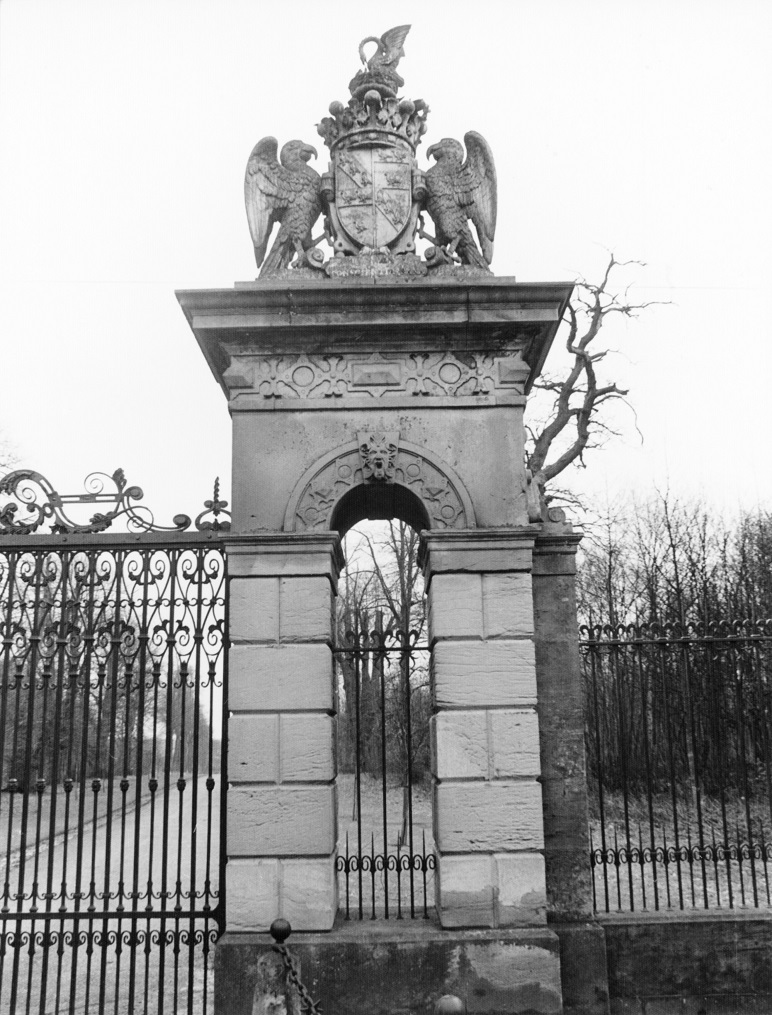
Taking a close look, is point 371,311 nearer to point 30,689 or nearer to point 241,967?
point 30,689

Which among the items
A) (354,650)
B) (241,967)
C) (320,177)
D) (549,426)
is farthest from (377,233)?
(549,426)

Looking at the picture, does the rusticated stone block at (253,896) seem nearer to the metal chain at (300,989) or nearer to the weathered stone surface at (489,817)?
the weathered stone surface at (489,817)

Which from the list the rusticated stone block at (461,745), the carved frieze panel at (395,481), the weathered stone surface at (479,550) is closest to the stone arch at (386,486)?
the carved frieze panel at (395,481)

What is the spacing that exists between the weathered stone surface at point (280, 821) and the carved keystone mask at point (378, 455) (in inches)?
88.8

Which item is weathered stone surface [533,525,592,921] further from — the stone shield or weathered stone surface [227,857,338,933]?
the stone shield

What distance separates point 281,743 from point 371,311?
3.22 metres

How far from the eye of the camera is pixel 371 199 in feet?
23.7

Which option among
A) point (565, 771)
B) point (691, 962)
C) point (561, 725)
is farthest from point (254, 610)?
point (691, 962)

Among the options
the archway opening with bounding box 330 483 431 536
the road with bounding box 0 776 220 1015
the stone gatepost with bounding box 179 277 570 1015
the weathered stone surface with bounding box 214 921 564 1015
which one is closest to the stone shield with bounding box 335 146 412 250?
the stone gatepost with bounding box 179 277 570 1015

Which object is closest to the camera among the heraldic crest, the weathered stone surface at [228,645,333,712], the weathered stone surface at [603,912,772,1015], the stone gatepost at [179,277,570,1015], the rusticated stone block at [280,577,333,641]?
the stone gatepost at [179,277,570,1015]

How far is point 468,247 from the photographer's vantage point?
23.6 ft

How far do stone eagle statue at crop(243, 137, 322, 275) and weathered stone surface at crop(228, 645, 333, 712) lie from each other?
300 centimetres

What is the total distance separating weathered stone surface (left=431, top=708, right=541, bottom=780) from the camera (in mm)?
6289

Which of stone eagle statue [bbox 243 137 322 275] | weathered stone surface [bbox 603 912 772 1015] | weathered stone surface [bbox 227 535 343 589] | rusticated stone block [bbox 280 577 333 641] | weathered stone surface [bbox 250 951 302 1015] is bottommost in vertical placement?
weathered stone surface [bbox 603 912 772 1015]
